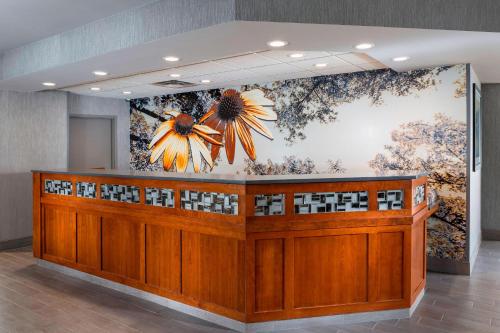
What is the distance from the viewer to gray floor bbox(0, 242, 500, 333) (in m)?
3.34

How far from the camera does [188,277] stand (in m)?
3.61

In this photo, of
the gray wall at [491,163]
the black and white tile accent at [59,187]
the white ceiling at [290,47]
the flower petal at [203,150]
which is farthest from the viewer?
the flower petal at [203,150]

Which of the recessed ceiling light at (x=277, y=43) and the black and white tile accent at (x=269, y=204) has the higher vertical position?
the recessed ceiling light at (x=277, y=43)

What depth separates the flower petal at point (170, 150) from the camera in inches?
296

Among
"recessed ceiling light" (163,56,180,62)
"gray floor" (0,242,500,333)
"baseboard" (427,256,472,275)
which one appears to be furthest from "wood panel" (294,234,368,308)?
"recessed ceiling light" (163,56,180,62)

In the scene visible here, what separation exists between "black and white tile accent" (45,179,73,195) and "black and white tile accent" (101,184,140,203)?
0.63 meters

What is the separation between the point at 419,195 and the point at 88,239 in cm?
330

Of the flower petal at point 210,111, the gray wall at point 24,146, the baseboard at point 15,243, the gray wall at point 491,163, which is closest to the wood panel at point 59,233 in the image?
the baseboard at point 15,243

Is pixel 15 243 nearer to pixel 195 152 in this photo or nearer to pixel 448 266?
pixel 195 152

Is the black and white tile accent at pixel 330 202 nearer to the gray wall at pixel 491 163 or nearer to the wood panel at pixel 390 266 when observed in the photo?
the wood panel at pixel 390 266

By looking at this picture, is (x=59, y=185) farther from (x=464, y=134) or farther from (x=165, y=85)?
(x=464, y=134)

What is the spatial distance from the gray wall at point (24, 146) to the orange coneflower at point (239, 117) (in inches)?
90.0

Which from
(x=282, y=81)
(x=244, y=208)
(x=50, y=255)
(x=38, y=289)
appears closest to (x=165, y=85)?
(x=282, y=81)

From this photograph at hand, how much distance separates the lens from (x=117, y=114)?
789 centimetres
